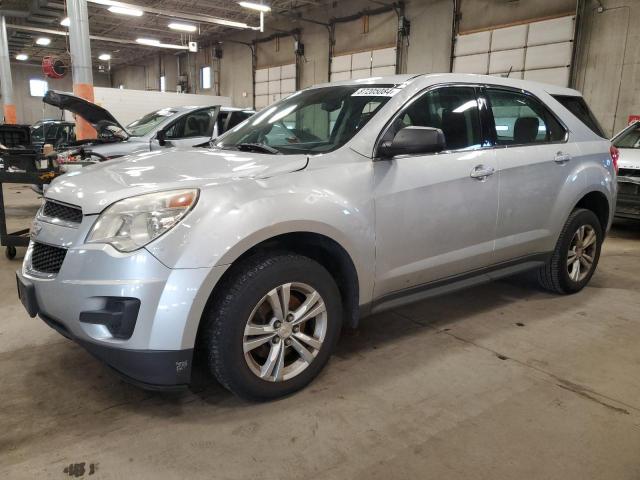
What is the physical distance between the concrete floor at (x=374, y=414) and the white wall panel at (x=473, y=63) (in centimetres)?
961

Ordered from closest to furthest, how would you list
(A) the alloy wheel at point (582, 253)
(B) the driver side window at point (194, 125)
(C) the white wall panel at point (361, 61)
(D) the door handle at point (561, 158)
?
(D) the door handle at point (561, 158) → (A) the alloy wheel at point (582, 253) → (B) the driver side window at point (194, 125) → (C) the white wall panel at point (361, 61)

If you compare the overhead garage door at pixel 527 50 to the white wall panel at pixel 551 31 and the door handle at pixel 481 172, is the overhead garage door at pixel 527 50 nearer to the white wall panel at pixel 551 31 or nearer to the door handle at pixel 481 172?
the white wall panel at pixel 551 31

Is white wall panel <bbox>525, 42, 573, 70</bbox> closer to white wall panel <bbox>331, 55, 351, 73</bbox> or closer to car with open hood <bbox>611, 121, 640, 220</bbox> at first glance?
car with open hood <bbox>611, 121, 640, 220</bbox>

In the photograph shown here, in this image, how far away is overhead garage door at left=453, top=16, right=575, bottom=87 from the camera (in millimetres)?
10273

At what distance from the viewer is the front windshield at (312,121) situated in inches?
105

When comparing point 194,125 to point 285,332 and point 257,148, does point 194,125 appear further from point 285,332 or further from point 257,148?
point 285,332

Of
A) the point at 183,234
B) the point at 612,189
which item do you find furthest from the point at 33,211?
the point at 612,189

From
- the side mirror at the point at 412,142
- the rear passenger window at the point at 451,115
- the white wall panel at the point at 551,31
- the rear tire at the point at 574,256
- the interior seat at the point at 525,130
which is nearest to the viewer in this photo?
the side mirror at the point at 412,142

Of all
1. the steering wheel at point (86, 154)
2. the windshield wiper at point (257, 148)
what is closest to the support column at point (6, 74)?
the steering wheel at point (86, 154)

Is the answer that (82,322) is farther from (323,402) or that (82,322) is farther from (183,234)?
(323,402)

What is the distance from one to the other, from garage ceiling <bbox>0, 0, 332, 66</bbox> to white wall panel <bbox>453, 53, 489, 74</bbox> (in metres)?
5.70

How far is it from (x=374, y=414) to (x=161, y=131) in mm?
5863

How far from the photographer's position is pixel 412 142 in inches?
95.7

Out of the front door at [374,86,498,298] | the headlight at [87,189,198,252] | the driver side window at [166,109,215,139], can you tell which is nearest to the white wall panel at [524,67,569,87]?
the driver side window at [166,109,215,139]
